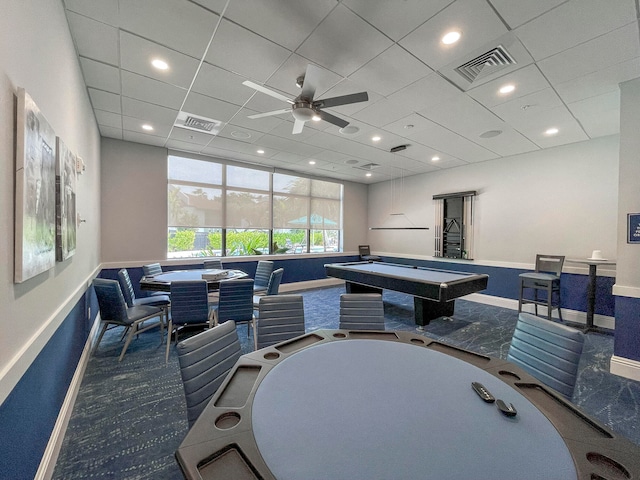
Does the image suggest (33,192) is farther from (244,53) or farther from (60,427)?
(244,53)

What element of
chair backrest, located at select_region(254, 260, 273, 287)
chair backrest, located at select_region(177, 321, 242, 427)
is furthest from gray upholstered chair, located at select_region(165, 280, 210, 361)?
chair backrest, located at select_region(254, 260, 273, 287)

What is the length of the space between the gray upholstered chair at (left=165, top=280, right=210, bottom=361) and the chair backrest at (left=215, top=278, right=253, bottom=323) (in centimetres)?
18

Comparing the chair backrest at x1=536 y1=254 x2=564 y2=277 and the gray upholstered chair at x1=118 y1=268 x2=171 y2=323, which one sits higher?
the chair backrest at x1=536 y1=254 x2=564 y2=277

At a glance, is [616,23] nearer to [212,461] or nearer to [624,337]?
[624,337]

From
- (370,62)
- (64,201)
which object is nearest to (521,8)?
(370,62)

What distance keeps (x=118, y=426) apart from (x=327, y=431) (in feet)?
6.76

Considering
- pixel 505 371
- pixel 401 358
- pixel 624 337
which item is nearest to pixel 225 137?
pixel 401 358

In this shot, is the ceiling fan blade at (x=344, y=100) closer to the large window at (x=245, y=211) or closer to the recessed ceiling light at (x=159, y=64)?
the recessed ceiling light at (x=159, y=64)

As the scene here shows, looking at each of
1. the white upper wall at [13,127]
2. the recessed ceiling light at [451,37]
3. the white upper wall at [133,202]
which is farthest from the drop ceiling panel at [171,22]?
the white upper wall at [133,202]

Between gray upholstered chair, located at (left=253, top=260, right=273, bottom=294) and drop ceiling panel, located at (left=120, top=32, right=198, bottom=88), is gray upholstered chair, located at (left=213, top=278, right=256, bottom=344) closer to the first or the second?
gray upholstered chair, located at (left=253, top=260, right=273, bottom=294)

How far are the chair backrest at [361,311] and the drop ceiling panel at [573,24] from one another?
8.30 ft

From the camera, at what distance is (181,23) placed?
213cm

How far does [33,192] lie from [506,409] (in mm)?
2398

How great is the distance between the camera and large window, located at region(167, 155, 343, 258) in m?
5.66
